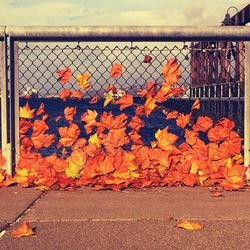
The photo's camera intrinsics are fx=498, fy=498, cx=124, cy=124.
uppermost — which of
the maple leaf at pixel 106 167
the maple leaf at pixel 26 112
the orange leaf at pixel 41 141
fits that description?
the maple leaf at pixel 26 112

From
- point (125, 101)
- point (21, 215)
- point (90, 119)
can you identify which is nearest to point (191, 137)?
point (125, 101)

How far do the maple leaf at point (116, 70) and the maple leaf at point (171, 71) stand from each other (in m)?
0.41

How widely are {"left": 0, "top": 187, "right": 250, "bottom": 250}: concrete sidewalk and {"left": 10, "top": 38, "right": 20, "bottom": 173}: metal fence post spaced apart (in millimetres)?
418

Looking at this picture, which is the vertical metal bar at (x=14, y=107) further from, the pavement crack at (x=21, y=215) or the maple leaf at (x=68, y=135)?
the pavement crack at (x=21, y=215)

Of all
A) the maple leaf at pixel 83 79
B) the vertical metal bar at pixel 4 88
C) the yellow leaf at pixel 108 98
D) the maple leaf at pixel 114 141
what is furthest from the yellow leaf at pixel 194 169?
the vertical metal bar at pixel 4 88

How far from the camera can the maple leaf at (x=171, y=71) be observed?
4.55 meters

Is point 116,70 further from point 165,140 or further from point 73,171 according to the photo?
point 73,171

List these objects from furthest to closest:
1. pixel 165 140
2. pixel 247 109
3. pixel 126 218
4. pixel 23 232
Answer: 1. pixel 165 140
2. pixel 247 109
3. pixel 126 218
4. pixel 23 232

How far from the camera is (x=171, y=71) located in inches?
179

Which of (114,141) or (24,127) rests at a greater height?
(24,127)

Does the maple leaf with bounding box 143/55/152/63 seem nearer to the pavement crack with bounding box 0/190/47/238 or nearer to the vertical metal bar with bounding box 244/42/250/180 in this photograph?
the vertical metal bar with bounding box 244/42/250/180

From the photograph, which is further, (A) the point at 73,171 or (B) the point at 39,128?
(B) the point at 39,128

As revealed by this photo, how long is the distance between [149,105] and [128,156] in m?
0.55

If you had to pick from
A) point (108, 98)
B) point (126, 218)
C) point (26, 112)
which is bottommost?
point (126, 218)
